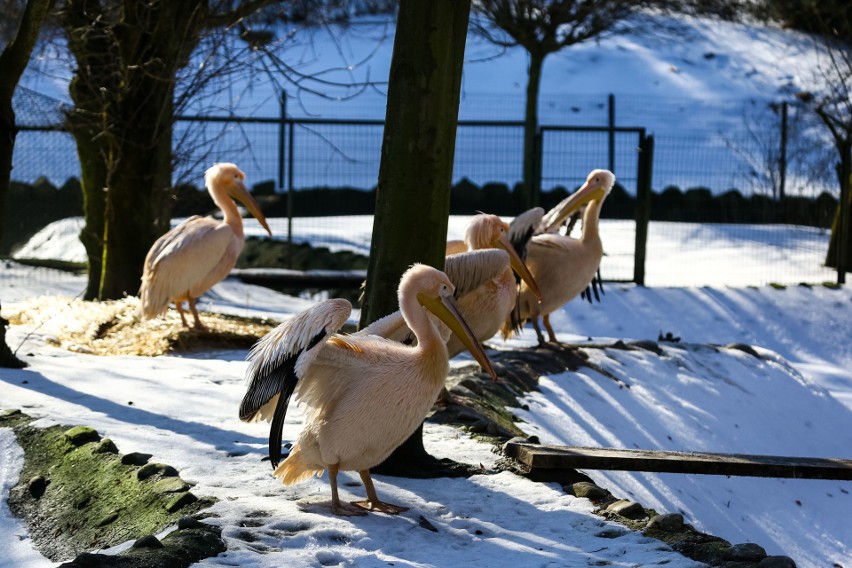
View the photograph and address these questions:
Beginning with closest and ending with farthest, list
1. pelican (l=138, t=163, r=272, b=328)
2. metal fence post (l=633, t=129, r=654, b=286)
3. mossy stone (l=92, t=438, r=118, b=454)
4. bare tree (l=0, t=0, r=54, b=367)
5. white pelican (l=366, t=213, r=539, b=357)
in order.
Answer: mossy stone (l=92, t=438, r=118, b=454) → bare tree (l=0, t=0, r=54, b=367) → white pelican (l=366, t=213, r=539, b=357) → pelican (l=138, t=163, r=272, b=328) → metal fence post (l=633, t=129, r=654, b=286)

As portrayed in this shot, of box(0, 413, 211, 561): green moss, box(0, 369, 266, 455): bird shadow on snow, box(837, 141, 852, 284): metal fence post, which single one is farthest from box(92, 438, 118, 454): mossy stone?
box(837, 141, 852, 284): metal fence post

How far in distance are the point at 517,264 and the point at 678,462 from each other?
203 cm

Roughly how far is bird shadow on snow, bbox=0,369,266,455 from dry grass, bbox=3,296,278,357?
1.27 metres

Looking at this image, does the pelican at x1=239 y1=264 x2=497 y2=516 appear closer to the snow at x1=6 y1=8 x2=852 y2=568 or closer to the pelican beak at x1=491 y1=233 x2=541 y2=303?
the snow at x1=6 y1=8 x2=852 y2=568

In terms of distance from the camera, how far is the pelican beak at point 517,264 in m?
6.50

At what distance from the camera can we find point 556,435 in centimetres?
611

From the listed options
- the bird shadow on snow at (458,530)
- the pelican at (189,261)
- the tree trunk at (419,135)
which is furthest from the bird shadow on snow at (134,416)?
the pelican at (189,261)

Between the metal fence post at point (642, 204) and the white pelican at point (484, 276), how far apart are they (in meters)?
5.09

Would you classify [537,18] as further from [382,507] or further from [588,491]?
[382,507]

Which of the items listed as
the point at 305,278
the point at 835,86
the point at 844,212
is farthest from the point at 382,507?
the point at 835,86

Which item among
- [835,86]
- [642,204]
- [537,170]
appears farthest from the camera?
[835,86]

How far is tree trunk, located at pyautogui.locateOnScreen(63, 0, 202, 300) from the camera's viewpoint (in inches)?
340

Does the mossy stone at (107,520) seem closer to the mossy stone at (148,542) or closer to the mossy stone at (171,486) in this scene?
the mossy stone at (171,486)

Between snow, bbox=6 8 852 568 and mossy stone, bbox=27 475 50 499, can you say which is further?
mossy stone, bbox=27 475 50 499
